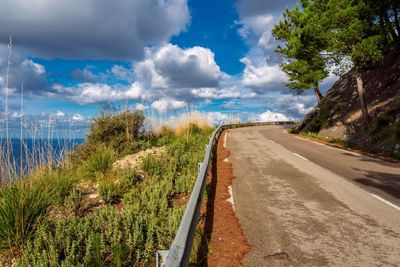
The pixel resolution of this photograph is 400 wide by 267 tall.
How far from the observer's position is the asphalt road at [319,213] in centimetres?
467

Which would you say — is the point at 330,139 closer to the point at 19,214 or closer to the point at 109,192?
the point at 109,192

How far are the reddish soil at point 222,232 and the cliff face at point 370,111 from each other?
10.7 metres

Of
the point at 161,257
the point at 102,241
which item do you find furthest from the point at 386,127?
the point at 161,257

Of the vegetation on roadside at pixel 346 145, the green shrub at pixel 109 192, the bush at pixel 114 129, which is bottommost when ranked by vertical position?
the green shrub at pixel 109 192

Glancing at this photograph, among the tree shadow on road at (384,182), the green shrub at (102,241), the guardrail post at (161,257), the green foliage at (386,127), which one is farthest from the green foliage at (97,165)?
the green foliage at (386,127)

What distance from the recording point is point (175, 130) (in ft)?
65.0

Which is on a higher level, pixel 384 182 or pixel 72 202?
pixel 384 182

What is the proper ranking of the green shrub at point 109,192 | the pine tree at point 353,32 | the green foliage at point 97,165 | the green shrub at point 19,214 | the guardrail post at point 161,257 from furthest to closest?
the pine tree at point 353,32 → the green foliage at point 97,165 → the green shrub at point 109,192 → the green shrub at point 19,214 → the guardrail post at point 161,257

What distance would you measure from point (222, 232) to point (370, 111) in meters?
19.8

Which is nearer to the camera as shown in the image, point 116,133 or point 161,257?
point 161,257

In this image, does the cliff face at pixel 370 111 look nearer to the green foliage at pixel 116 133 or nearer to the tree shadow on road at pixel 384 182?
the tree shadow on road at pixel 384 182

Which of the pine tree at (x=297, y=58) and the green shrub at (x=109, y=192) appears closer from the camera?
the green shrub at (x=109, y=192)

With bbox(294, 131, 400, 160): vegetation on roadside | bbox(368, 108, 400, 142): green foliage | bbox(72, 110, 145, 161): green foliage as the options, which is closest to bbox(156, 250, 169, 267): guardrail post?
bbox(72, 110, 145, 161): green foliage

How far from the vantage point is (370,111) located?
866 inches
